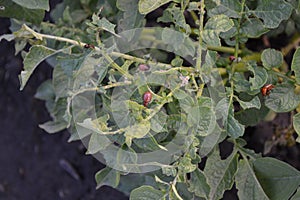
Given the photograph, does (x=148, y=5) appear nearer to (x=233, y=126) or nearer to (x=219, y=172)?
(x=233, y=126)

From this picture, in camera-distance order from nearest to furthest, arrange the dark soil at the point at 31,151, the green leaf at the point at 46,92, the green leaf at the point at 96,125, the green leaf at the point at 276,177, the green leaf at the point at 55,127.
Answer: the green leaf at the point at 96,125
the green leaf at the point at 276,177
the green leaf at the point at 55,127
the green leaf at the point at 46,92
the dark soil at the point at 31,151

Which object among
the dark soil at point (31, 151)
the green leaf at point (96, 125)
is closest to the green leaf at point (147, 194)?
the green leaf at point (96, 125)

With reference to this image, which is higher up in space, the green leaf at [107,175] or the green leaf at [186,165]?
the green leaf at [186,165]

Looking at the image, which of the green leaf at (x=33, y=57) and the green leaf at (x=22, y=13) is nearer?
the green leaf at (x=33, y=57)

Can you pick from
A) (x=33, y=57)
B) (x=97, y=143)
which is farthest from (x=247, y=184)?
(x=33, y=57)

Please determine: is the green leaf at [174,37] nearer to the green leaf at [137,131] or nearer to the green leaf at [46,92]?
the green leaf at [137,131]

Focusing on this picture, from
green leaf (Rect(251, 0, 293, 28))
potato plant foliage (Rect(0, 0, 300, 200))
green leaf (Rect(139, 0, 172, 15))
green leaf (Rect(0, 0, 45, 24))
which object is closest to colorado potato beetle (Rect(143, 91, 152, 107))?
potato plant foliage (Rect(0, 0, 300, 200))

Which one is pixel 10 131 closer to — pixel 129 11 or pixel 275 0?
pixel 129 11

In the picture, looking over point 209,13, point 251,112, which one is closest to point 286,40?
point 251,112
